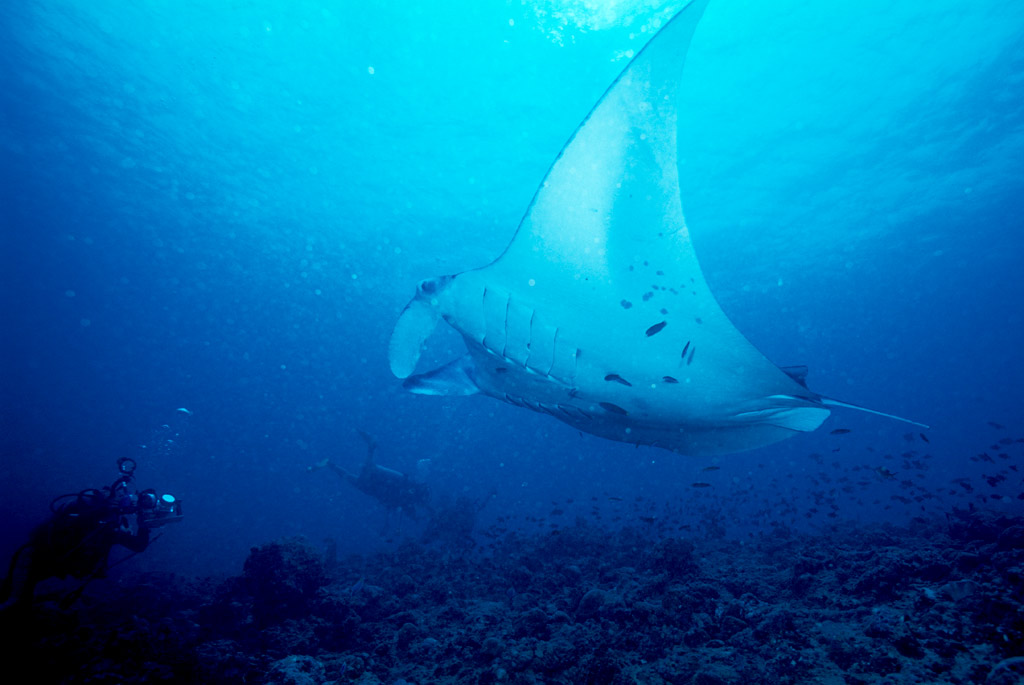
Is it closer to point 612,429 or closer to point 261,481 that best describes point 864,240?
point 612,429

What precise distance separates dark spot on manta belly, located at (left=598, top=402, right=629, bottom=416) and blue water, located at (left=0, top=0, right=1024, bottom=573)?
3553mm

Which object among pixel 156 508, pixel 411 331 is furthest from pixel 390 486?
pixel 411 331

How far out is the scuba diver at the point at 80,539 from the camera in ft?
12.5

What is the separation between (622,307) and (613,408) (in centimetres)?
95

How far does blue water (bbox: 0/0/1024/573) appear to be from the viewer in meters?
11.4

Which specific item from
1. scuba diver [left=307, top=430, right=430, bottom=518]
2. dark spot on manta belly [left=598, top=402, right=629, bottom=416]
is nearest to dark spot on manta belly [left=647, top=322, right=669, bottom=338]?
dark spot on manta belly [left=598, top=402, right=629, bottom=416]

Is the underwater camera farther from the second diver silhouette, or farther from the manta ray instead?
the second diver silhouette

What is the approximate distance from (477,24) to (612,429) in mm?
11601

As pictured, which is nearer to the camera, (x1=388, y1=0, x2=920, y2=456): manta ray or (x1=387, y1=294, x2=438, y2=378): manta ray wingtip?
(x1=388, y1=0, x2=920, y2=456): manta ray

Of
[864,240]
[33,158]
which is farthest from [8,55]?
[864,240]

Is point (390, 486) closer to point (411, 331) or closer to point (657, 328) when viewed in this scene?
point (411, 331)

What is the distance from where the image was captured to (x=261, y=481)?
63.4 metres

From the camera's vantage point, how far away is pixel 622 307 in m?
3.34

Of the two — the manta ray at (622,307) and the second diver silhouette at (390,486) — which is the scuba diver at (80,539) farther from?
the second diver silhouette at (390,486)
